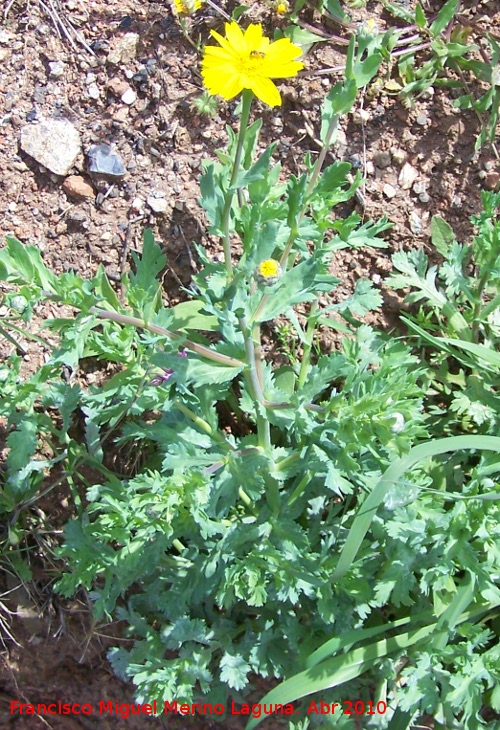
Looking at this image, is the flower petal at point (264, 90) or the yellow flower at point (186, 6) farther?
the yellow flower at point (186, 6)

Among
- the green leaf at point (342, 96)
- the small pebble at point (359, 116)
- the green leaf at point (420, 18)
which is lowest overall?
the small pebble at point (359, 116)

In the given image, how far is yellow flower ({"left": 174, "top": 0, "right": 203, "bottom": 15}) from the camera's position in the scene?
3.08 meters

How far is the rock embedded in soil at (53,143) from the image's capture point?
3295 millimetres

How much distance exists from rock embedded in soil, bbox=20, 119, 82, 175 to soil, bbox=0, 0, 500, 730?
0.12ft

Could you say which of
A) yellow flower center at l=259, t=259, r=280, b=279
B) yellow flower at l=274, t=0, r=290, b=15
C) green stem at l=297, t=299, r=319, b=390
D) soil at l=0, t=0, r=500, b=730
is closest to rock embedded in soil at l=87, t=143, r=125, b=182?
soil at l=0, t=0, r=500, b=730

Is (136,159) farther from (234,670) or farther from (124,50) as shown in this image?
(234,670)

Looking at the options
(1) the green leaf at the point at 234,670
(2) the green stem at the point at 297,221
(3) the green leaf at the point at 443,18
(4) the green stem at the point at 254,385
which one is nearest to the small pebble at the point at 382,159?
(3) the green leaf at the point at 443,18

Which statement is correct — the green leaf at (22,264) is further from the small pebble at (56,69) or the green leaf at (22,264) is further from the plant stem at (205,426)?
the small pebble at (56,69)

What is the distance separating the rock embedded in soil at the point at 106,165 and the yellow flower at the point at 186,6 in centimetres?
68

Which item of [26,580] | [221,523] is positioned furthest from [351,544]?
[26,580]

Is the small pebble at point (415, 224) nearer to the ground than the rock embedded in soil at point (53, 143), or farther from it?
nearer to the ground

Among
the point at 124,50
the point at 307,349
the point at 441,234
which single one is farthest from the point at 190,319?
Answer: the point at 124,50

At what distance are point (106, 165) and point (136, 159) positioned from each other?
0.14 m

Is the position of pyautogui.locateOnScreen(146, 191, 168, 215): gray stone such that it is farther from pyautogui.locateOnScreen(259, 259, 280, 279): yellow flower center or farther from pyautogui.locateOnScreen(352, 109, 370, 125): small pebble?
pyautogui.locateOnScreen(259, 259, 280, 279): yellow flower center
